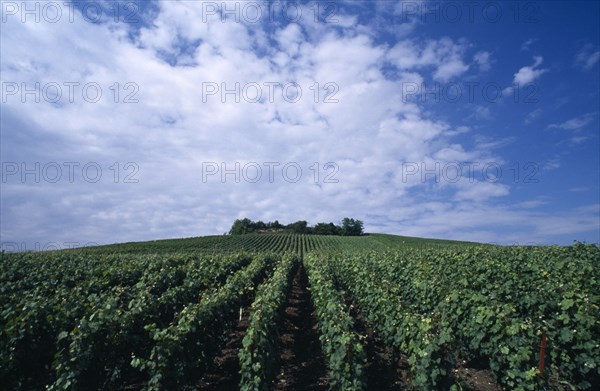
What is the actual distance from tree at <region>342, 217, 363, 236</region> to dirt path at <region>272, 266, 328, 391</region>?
9556 cm

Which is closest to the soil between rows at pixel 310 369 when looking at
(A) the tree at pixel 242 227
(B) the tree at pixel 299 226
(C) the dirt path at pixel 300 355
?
(C) the dirt path at pixel 300 355

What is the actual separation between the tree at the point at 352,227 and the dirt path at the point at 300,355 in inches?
3762

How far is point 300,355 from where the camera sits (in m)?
9.29

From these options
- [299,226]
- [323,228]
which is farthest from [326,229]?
[299,226]

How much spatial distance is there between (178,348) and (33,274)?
14.5 meters

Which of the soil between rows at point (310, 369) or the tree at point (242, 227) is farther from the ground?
the tree at point (242, 227)

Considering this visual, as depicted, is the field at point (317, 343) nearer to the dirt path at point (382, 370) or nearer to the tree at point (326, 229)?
the dirt path at point (382, 370)

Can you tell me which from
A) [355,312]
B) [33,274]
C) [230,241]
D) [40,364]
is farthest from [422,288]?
[230,241]

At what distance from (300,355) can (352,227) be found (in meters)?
102

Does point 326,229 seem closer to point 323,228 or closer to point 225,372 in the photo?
point 323,228

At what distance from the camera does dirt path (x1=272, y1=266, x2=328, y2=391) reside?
296 inches

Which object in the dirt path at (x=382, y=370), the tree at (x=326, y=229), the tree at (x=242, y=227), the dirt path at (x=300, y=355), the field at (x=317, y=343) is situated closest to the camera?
the field at (x=317, y=343)

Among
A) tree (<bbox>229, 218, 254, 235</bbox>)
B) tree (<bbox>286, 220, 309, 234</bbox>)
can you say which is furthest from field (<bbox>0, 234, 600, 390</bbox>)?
tree (<bbox>286, 220, 309, 234</bbox>)

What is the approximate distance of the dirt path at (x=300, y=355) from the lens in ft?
24.7
